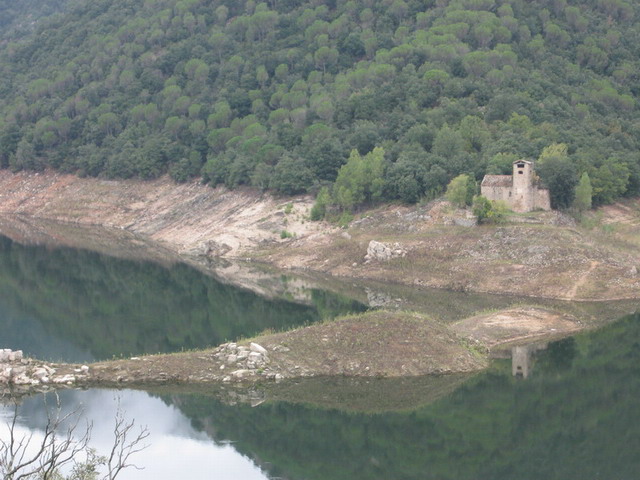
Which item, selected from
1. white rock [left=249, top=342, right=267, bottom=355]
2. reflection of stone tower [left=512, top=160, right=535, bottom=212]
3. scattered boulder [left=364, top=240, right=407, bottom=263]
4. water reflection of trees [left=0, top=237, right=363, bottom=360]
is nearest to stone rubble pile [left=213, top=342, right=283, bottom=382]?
white rock [left=249, top=342, right=267, bottom=355]

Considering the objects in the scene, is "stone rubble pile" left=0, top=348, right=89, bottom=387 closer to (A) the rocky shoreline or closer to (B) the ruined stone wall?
(A) the rocky shoreline

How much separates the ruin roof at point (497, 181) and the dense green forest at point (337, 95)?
284 cm

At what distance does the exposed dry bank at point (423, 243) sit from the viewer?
226 ft

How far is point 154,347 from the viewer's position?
54.4 meters

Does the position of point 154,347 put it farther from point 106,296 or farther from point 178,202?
point 178,202

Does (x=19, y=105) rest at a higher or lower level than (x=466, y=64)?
lower

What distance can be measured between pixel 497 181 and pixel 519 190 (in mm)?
2129

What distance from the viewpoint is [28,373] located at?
44.4 metres

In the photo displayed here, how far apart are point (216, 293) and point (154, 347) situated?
18808mm

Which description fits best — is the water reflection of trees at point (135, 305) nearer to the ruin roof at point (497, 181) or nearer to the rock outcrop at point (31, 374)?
the rock outcrop at point (31, 374)

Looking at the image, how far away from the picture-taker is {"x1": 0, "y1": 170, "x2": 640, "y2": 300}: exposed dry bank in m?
69.0

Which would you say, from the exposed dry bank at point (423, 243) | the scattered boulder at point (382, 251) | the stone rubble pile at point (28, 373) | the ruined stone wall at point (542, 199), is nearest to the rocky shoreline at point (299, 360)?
the stone rubble pile at point (28, 373)

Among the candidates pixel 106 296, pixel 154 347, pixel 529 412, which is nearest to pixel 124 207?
pixel 106 296

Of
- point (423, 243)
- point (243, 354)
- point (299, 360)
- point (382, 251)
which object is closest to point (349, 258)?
point (382, 251)
